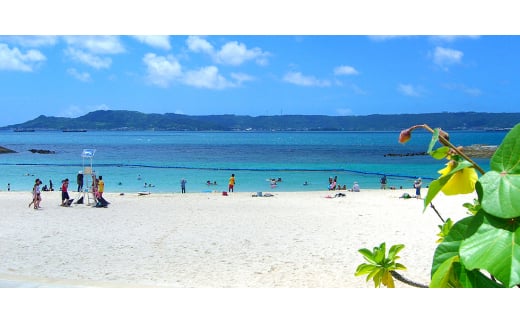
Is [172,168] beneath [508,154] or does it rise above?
beneath

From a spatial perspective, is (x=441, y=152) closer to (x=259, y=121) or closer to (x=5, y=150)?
(x=259, y=121)

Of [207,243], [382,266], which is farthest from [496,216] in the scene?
[207,243]

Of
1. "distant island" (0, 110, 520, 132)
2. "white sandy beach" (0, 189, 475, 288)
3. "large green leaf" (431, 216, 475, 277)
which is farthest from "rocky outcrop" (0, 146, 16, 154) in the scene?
"large green leaf" (431, 216, 475, 277)

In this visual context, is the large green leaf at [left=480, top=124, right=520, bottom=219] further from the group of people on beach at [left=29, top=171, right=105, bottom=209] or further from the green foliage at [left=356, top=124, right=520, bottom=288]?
the group of people on beach at [left=29, top=171, right=105, bottom=209]
